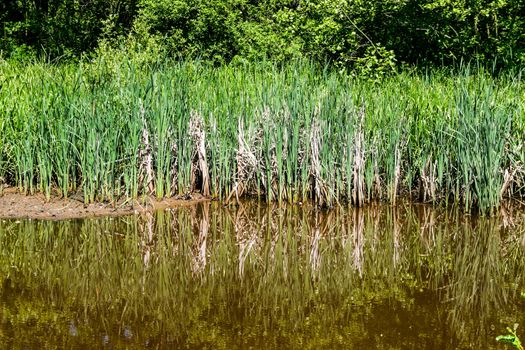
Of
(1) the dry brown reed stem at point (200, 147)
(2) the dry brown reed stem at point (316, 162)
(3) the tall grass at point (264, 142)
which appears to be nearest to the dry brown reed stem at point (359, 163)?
(3) the tall grass at point (264, 142)

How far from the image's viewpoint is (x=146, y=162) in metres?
7.36

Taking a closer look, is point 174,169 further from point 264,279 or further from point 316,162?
point 264,279

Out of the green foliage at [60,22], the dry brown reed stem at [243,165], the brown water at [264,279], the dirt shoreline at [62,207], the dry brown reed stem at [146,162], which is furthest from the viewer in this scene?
the green foliage at [60,22]

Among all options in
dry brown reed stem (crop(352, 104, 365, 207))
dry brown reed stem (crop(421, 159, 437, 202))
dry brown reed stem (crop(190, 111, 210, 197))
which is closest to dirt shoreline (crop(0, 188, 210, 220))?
dry brown reed stem (crop(190, 111, 210, 197))

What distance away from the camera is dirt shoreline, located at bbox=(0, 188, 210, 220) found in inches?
272

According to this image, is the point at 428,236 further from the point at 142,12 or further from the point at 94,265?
the point at 142,12

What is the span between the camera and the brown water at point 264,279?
4.22m

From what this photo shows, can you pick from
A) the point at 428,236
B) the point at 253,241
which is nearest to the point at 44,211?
the point at 253,241

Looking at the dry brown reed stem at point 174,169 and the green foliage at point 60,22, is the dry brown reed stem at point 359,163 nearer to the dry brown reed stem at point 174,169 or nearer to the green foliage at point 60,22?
the dry brown reed stem at point 174,169

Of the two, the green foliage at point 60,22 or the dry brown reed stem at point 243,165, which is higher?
the green foliage at point 60,22

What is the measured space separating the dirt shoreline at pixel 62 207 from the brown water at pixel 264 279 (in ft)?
0.69

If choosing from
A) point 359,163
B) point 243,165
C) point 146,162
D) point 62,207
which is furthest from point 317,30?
point 62,207

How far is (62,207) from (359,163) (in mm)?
2973

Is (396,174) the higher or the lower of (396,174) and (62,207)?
the higher
